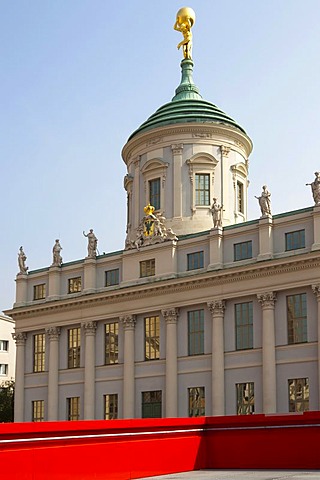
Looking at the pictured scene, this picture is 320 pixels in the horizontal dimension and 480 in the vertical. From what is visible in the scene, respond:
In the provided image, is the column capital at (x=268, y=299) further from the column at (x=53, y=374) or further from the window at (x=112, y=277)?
the column at (x=53, y=374)

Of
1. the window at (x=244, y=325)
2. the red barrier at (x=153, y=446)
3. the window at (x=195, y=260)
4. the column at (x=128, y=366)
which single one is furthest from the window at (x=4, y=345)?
the red barrier at (x=153, y=446)

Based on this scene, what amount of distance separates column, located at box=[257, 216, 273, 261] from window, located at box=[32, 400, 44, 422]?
72.8ft

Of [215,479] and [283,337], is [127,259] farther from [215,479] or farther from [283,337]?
[215,479]

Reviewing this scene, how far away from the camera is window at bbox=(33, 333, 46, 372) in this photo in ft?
197

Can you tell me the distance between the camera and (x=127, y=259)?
55469 millimetres

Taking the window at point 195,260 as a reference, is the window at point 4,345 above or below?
below

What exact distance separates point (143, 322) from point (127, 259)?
15.7 feet

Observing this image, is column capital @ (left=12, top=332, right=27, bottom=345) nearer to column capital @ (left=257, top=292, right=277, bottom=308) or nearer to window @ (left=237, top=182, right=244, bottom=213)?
window @ (left=237, top=182, right=244, bottom=213)

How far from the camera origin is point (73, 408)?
187 ft

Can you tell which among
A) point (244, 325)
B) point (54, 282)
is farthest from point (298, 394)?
point (54, 282)

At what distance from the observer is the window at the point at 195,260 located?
169 feet

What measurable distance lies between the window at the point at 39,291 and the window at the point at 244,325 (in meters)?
18.5

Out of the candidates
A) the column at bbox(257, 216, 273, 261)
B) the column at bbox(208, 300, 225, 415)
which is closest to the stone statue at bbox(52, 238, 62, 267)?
the column at bbox(208, 300, 225, 415)

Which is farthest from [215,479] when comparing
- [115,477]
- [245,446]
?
[245,446]
